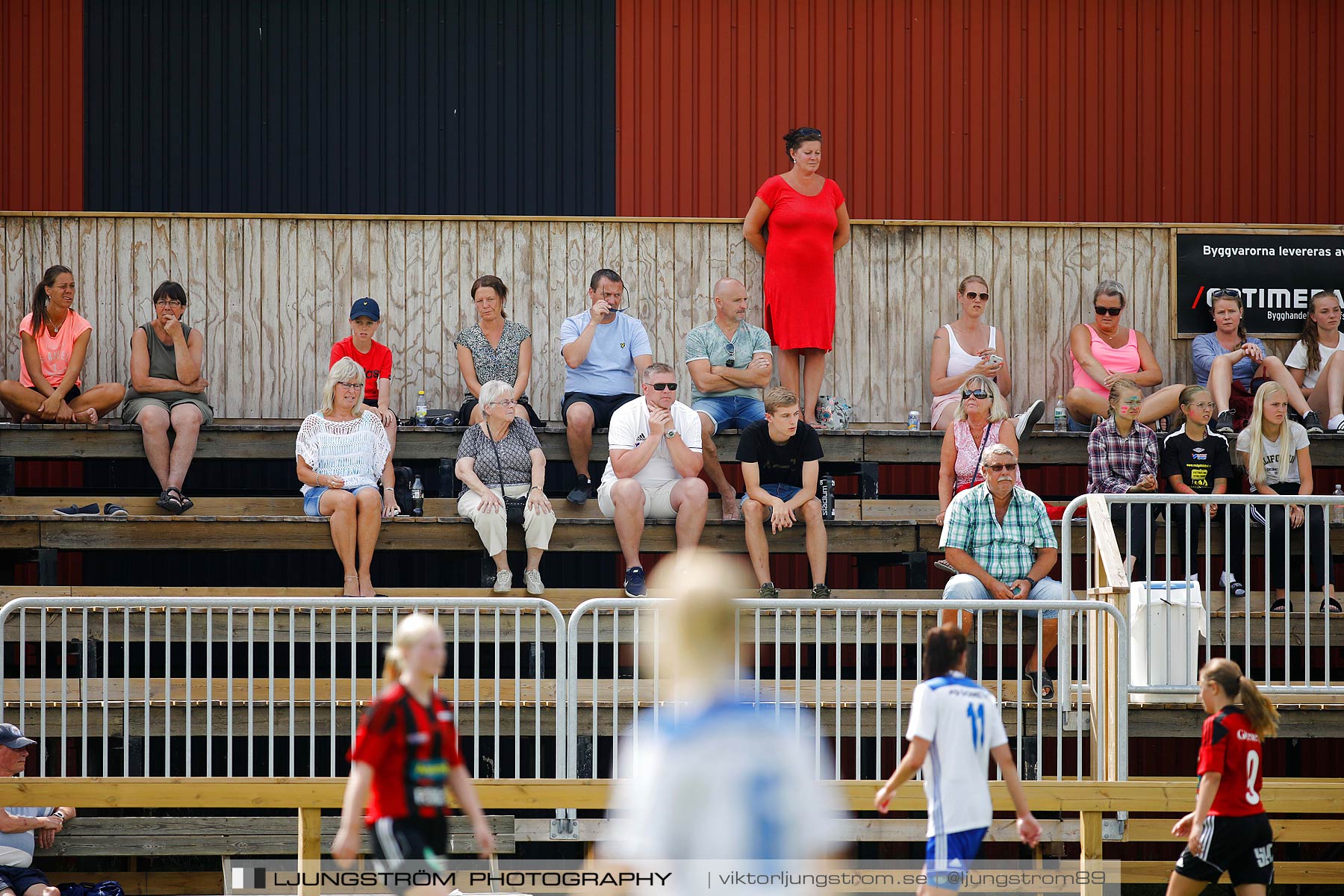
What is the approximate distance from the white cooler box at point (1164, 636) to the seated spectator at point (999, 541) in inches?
18.6

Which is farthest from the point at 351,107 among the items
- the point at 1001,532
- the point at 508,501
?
the point at 1001,532

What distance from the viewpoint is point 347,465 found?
9.83 meters

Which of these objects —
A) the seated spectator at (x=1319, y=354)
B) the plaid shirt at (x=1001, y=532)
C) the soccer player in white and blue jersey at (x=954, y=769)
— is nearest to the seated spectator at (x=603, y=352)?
the plaid shirt at (x=1001, y=532)

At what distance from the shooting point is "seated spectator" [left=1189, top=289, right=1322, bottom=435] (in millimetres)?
11227

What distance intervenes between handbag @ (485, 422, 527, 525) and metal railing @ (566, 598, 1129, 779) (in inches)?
38.5

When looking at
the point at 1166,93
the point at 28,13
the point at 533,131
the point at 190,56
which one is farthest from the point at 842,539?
the point at 28,13

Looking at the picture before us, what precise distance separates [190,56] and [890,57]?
5.87 metres

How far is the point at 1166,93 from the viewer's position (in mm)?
13148

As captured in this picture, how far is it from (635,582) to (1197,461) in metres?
3.86

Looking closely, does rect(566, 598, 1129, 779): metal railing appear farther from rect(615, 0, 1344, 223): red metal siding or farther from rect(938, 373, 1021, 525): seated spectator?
rect(615, 0, 1344, 223): red metal siding

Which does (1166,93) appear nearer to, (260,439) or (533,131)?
(533,131)

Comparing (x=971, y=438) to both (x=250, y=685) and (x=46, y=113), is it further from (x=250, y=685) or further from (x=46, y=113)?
(x=46, y=113)

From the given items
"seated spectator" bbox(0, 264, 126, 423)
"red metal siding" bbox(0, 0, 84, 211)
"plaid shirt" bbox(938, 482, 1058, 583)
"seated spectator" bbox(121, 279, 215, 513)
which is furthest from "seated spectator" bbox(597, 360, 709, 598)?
"red metal siding" bbox(0, 0, 84, 211)

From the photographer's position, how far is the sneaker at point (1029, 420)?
10.6 meters
